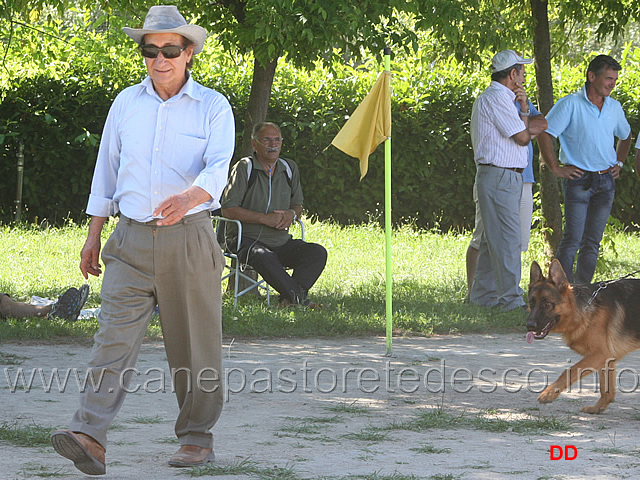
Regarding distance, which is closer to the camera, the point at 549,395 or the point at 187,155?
the point at 187,155

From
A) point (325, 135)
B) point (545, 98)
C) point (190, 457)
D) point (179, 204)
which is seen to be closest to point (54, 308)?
point (190, 457)

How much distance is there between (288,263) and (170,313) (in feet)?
16.8

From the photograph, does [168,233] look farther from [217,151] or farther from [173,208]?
[217,151]

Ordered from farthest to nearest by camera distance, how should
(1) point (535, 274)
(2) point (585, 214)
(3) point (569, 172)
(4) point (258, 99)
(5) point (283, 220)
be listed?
(4) point (258, 99) → (2) point (585, 214) → (3) point (569, 172) → (5) point (283, 220) → (1) point (535, 274)

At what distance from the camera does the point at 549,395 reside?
597cm

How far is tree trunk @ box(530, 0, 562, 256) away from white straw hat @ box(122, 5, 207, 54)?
303 inches

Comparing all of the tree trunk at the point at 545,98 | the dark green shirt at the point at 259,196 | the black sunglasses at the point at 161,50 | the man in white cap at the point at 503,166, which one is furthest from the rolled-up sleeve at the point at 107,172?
the tree trunk at the point at 545,98

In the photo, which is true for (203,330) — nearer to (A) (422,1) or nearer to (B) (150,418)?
(B) (150,418)

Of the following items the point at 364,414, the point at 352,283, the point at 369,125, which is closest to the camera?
the point at 364,414

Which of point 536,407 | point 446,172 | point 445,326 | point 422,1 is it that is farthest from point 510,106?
point 446,172

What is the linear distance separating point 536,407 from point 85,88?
1180cm

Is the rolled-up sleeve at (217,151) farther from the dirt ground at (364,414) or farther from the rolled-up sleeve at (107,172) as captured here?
the dirt ground at (364,414)

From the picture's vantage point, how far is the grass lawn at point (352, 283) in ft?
28.3

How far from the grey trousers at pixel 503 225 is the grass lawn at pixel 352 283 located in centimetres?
28
